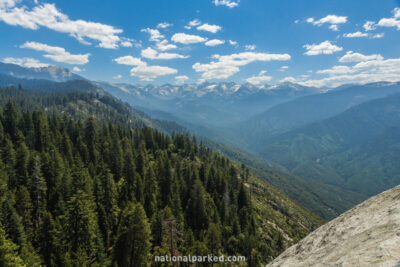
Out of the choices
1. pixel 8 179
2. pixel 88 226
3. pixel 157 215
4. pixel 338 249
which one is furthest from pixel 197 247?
pixel 8 179

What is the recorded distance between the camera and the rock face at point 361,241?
682 cm

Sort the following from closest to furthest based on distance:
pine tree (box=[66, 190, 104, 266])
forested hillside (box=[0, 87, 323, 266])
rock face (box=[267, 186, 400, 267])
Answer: rock face (box=[267, 186, 400, 267]), pine tree (box=[66, 190, 104, 266]), forested hillside (box=[0, 87, 323, 266])

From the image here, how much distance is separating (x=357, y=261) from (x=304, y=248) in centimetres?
581

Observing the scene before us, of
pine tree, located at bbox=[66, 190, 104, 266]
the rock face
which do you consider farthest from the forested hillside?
the rock face

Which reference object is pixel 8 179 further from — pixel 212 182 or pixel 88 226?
pixel 212 182

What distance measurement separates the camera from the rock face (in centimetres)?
682

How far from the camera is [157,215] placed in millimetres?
49031

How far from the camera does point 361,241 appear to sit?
8.43 meters

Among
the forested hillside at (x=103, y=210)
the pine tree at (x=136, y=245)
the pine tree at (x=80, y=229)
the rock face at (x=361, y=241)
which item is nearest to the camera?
the rock face at (x=361, y=241)

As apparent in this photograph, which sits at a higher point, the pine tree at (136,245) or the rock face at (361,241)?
the rock face at (361,241)

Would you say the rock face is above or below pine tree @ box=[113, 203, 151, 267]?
above

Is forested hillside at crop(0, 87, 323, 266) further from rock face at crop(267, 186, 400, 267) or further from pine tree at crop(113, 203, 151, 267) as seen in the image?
rock face at crop(267, 186, 400, 267)

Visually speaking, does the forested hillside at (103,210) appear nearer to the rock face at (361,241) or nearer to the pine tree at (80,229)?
the pine tree at (80,229)

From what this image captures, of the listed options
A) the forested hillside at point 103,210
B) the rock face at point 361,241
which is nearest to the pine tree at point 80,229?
the forested hillside at point 103,210
